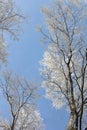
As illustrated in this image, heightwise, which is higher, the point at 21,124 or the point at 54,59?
the point at 54,59

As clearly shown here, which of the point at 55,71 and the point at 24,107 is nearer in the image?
the point at 55,71

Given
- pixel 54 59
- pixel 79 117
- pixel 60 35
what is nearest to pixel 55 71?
pixel 54 59

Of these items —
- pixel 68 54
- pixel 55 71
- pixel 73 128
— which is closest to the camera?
pixel 73 128

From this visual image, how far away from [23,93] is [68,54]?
10.0 metres

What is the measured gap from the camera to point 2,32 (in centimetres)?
1673

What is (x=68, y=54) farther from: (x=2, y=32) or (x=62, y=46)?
(x=2, y=32)

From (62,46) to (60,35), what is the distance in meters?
0.70

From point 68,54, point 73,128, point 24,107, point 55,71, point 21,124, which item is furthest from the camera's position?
point 21,124

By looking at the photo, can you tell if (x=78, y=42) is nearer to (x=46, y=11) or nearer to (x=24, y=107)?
(x=46, y=11)

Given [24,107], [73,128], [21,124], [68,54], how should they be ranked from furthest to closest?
[21,124], [24,107], [68,54], [73,128]

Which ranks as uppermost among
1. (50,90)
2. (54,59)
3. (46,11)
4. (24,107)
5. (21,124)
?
→ (46,11)

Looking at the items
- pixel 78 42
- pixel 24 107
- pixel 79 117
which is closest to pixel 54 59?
pixel 78 42

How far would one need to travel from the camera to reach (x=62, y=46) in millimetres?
21203

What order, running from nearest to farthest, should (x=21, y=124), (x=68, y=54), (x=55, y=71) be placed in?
1. (x=68, y=54)
2. (x=55, y=71)
3. (x=21, y=124)
